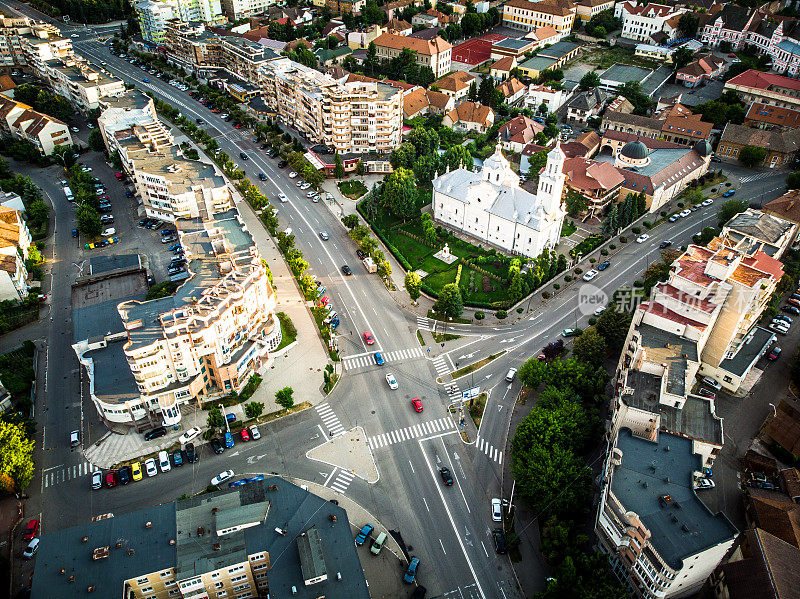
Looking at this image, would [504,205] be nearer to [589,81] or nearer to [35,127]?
[589,81]

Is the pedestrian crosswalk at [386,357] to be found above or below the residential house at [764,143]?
below

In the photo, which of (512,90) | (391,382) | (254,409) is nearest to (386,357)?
(391,382)

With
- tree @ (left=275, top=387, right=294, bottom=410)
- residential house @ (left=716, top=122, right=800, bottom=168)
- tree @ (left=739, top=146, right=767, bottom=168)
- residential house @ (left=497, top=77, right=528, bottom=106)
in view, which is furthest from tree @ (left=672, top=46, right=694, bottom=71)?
tree @ (left=275, top=387, right=294, bottom=410)

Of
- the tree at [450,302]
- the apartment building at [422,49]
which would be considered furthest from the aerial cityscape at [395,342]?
the apartment building at [422,49]

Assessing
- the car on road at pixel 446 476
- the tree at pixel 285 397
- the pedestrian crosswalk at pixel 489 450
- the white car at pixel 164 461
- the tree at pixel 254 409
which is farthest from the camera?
the tree at pixel 285 397

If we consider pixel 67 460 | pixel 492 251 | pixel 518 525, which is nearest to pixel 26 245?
pixel 67 460

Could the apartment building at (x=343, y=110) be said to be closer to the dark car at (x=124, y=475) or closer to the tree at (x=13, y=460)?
the dark car at (x=124, y=475)

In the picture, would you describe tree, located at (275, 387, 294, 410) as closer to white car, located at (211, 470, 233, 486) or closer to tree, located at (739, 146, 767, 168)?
white car, located at (211, 470, 233, 486)
